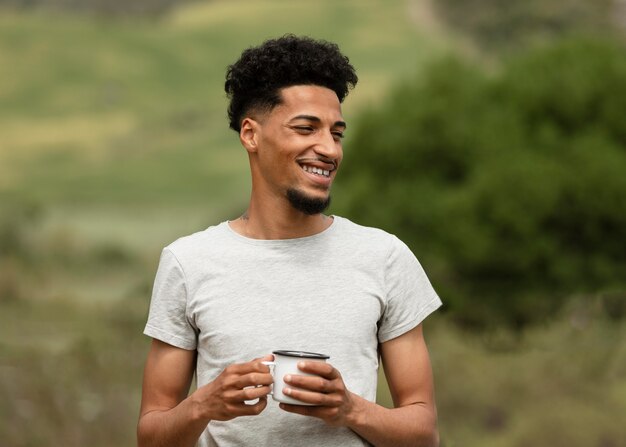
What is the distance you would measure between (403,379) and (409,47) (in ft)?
142

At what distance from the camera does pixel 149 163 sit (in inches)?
1576

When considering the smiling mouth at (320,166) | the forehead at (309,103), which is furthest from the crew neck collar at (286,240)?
the forehead at (309,103)

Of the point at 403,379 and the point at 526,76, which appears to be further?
the point at 526,76

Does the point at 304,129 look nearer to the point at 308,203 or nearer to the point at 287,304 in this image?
the point at 308,203

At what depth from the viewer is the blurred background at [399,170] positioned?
16.3 m

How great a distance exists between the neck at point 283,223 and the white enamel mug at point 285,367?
1.55 ft

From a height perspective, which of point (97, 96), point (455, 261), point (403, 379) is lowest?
point (403, 379)

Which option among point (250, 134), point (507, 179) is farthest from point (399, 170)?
point (250, 134)

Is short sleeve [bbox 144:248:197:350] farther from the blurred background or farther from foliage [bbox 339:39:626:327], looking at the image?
foliage [bbox 339:39:626:327]

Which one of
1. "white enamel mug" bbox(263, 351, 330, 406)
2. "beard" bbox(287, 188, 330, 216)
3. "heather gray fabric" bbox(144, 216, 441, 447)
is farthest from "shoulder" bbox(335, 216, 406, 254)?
"white enamel mug" bbox(263, 351, 330, 406)

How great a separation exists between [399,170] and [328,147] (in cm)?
3057

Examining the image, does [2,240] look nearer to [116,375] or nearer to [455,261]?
[455,261]

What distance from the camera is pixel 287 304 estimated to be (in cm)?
318

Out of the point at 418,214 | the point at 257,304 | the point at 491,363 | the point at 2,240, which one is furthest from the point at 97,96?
the point at 257,304
